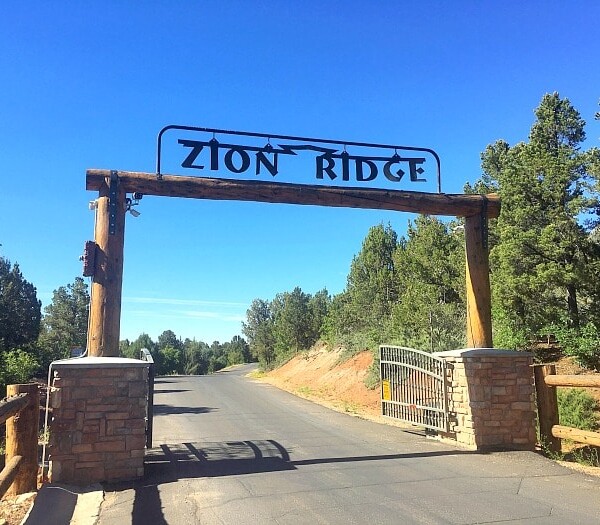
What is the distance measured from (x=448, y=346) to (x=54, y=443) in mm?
14636

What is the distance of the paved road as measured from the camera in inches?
216

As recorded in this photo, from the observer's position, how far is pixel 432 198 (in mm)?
9766

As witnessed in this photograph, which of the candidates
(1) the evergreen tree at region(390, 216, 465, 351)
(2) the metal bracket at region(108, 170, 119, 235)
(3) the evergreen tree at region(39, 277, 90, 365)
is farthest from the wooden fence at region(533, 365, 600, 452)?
(3) the evergreen tree at region(39, 277, 90, 365)

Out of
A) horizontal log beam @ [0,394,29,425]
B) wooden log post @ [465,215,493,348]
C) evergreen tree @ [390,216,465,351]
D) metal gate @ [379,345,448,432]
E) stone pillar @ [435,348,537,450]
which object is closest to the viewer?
horizontal log beam @ [0,394,29,425]

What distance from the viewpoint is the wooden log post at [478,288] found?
32.4 feet

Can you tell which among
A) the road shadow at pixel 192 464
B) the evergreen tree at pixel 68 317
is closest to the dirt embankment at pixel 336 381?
the road shadow at pixel 192 464

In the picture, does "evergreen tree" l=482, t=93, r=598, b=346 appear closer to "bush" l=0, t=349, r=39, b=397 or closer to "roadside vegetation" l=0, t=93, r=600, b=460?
"roadside vegetation" l=0, t=93, r=600, b=460

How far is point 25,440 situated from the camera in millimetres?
6609

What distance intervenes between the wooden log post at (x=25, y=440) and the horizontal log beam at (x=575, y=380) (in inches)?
296

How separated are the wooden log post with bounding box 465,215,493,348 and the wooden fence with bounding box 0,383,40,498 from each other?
725 cm

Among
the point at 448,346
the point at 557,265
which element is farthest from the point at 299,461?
the point at 557,265

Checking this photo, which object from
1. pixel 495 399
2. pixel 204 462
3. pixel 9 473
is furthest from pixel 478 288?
pixel 9 473

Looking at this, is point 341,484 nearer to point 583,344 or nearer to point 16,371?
A: point 583,344

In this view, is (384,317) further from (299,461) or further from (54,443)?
(54,443)
